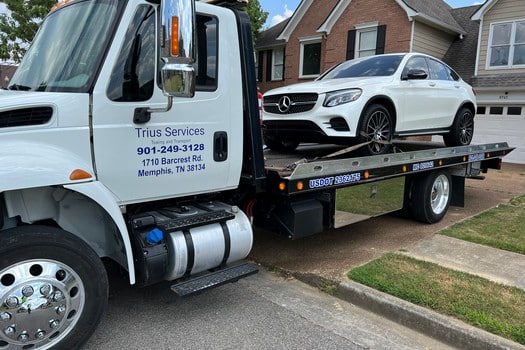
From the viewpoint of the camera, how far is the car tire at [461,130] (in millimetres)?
7410

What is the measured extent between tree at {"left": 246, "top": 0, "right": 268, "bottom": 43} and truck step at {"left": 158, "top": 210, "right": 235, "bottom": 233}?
20.4 metres

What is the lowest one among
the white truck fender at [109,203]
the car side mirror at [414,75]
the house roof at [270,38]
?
the white truck fender at [109,203]

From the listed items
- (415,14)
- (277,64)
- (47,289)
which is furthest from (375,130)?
(277,64)

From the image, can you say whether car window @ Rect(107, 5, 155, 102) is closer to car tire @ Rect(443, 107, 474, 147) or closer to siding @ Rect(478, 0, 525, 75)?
car tire @ Rect(443, 107, 474, 147)

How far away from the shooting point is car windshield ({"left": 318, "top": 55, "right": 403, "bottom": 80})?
245 inches

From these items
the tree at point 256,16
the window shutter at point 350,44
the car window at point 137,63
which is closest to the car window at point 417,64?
the car window at point 137,63

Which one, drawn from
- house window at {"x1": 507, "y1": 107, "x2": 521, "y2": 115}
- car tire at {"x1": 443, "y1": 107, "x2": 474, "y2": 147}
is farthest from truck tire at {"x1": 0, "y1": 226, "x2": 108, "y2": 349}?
house window at {"x1": 507, "y1": 107, "x2": 521, "y2": 115}

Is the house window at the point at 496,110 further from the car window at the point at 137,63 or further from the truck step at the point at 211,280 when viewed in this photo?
the car window at the point at 137,63

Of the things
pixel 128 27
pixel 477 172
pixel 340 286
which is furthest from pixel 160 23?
pixel 477 172

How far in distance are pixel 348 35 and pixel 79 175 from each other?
54.2 ft

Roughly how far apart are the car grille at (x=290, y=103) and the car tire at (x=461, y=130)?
3.21 metres

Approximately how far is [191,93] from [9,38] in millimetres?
16652

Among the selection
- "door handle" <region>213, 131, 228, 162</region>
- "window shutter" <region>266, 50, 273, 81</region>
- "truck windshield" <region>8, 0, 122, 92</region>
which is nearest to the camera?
"truck windshield" <region>8, 0, 122, 92</region>

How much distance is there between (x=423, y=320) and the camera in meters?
3.80
